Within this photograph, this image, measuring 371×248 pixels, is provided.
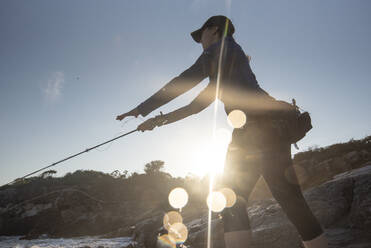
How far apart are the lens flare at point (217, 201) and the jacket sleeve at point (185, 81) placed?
78 cm

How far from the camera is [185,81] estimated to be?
153cm

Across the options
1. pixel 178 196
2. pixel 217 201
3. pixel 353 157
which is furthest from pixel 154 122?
pixel 178 196

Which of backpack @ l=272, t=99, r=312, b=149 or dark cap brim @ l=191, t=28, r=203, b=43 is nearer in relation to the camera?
backpack @ l=272, t=99, r=312, b=149

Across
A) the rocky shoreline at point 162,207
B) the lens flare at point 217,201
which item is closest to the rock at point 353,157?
the rocky shoreline at point 162,207

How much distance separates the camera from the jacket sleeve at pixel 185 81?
1.49 meters

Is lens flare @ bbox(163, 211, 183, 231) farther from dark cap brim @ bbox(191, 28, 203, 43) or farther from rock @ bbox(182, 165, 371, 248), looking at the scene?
dark cap brim @ bbox(191, 28, 203, 43)

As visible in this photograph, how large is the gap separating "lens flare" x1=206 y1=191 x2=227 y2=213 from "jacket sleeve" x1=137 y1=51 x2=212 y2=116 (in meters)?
0.78

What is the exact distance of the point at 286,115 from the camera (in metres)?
1.31

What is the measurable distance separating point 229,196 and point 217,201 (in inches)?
3.7

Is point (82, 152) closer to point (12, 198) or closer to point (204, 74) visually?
point (204, 74)

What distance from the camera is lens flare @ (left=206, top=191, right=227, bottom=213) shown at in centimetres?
142

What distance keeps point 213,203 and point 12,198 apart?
148 feet

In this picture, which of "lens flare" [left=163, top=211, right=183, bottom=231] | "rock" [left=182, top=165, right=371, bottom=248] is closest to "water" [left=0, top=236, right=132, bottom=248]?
"lens flare" [left=163, top=211, right=183, bottom=231]

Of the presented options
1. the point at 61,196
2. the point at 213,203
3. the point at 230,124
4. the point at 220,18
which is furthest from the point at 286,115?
the point at 61,196
